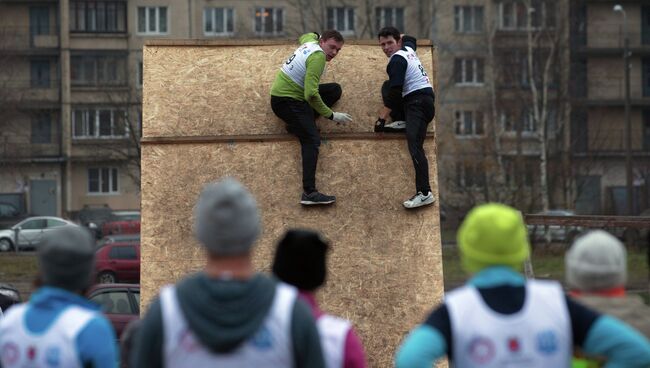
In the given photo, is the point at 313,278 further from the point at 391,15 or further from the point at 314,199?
the point at 391,15

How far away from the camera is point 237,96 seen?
11.5 m

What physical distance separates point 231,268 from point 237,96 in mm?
7114

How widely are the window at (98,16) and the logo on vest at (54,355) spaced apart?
63692mm

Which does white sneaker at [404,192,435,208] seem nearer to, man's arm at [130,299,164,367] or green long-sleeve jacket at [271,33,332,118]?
green long-sleeve jacket at [271,33,332,118]

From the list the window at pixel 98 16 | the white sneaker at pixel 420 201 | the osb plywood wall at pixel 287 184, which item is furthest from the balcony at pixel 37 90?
the white sneaker at pixel 420 201

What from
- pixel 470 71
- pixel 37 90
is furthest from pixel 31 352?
pixel 37 90

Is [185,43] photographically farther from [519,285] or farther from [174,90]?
[519,285]

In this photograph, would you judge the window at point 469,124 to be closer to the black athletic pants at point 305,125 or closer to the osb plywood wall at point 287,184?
the osb plywood wall at point 287,184

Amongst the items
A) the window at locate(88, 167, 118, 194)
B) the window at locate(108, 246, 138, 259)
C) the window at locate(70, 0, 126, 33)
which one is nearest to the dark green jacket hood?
the window at locate(108, 246, 138, 259)

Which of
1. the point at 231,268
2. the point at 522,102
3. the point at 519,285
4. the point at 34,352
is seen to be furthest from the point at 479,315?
the point at 522,102

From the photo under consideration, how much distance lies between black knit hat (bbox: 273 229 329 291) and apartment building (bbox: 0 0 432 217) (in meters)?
58.6

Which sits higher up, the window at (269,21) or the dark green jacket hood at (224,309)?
the window at (269,21)

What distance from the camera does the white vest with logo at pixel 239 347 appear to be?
14.5ft

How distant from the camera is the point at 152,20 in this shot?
6700cm
